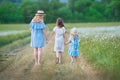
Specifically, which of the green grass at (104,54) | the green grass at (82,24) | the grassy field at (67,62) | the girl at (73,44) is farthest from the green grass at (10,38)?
the green grass at (104,54)

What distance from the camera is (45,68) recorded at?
452cm

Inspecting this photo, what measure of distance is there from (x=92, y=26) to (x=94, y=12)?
178 mm

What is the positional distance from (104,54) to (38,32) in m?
0.82

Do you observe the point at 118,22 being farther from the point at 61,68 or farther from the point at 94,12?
the point at 61,68

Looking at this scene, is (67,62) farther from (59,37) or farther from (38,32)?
(38,32)

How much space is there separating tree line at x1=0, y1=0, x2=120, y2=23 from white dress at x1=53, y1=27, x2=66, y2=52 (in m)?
0.14

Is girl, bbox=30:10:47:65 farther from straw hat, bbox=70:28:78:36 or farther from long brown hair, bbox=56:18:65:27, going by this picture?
straw hat, bbox=70:28:78:36

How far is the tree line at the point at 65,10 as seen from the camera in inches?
180

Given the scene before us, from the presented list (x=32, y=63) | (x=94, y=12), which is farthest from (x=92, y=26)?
(x=32, y=63)

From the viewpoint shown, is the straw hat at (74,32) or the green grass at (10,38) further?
the green grass at (10,38)

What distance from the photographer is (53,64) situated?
179 inches

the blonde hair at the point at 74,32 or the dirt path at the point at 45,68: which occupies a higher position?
the blonde hair at the point at 74,32

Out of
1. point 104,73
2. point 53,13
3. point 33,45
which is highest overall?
point 53,13

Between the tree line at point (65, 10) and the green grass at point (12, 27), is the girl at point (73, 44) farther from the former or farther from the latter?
the green grass at point (12, 27)
